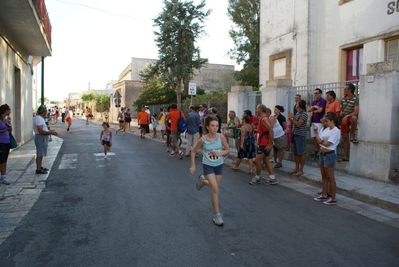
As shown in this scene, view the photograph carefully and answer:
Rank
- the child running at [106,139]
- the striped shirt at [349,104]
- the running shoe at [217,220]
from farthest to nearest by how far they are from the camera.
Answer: the child running at [106,139] → the striped shirt at [349,104] → the running shoe at [217,220]

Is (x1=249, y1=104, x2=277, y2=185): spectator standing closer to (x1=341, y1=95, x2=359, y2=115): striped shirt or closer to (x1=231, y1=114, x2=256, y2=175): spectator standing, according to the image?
(x1=231, y1=114, x2=256, y2=175): spectator standing

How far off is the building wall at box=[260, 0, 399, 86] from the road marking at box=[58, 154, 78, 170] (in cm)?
986

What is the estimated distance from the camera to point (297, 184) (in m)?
8.45

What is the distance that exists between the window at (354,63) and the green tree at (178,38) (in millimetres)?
14819

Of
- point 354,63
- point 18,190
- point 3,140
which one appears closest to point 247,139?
point 18,190

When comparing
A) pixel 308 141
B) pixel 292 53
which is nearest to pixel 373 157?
pixel 308 141

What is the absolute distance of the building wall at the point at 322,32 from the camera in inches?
509

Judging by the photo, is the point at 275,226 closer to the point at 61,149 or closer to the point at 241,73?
the point at 61,149

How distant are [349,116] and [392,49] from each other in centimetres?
552

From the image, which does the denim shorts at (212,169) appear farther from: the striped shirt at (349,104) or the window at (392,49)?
the window at (392,49)

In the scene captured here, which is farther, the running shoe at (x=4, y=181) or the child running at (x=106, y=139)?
the child running at (x=106, y=139)

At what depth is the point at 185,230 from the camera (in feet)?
16.5

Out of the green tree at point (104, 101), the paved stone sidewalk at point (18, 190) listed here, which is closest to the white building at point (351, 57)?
the paved stone sidewalk at point (18, 190)

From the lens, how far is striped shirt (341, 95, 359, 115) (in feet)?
Result: 28.8
